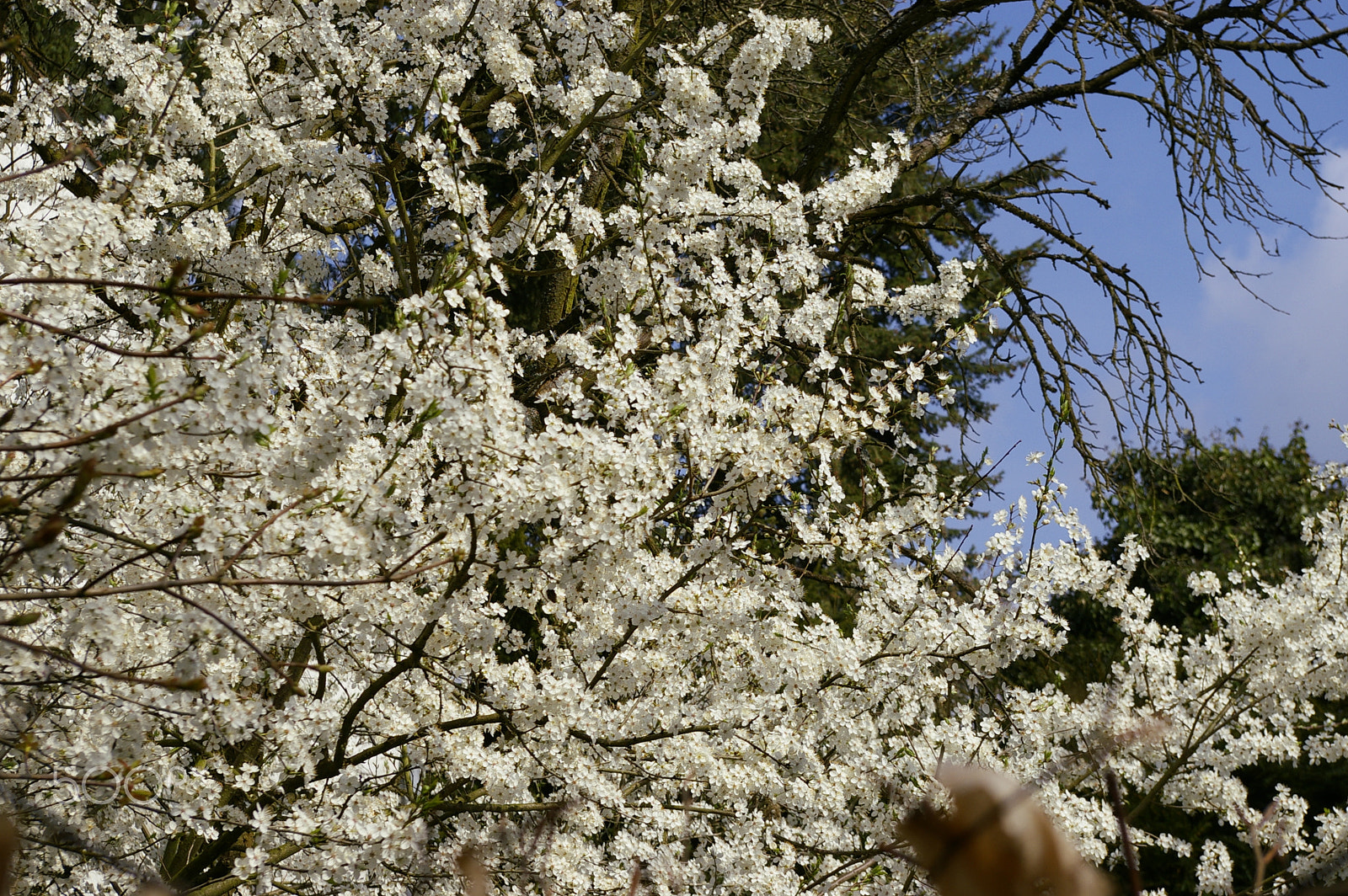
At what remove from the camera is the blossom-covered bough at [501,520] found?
3004 millimetres

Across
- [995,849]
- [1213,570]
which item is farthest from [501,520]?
[1213,570]

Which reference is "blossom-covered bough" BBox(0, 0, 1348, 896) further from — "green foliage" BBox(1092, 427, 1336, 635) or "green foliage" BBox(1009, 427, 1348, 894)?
"green foliage" BBox(1092, 427, 1336, 635)

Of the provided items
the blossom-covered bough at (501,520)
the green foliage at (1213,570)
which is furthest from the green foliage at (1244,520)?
the blossom-covered bough at (501,520)

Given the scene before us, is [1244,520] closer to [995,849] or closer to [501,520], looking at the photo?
[501,520]

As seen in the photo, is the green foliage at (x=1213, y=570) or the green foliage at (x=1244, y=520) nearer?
the green foliage at (x=1213, y=570)

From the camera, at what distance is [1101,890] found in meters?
0.50

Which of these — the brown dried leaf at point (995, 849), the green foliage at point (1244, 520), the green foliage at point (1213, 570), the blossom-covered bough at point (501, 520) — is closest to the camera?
the brown dried leaf at point (995, 849)

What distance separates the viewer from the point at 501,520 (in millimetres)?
3322

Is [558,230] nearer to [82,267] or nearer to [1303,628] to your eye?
[82,267]

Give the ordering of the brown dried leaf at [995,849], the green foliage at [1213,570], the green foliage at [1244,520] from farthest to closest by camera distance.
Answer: the green foliage at [1244,520]
the green foliage at [1213,570]
the brown dried leaf at [995,849]

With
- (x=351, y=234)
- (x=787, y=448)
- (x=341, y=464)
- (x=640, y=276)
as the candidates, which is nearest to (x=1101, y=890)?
(x=341, y=464)

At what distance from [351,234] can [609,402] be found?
2809 millimetres

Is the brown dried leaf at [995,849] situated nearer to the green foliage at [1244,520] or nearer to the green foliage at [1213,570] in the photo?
the green foliage at [1213,570]

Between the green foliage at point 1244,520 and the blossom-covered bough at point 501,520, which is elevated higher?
the green foliage at point 1244,520
